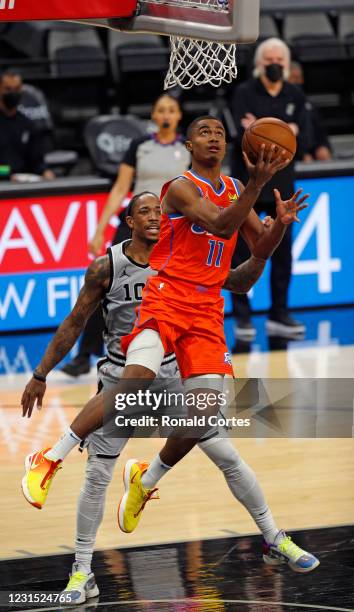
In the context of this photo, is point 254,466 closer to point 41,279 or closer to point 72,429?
point 72,429

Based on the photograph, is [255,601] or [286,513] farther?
[286,513]

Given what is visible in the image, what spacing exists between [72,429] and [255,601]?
105 cm

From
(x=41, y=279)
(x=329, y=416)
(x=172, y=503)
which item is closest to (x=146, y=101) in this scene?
(x=41, y=279)

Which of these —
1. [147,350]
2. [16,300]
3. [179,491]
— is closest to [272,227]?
[147,350]

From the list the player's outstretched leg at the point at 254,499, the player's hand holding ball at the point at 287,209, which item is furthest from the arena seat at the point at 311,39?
the player's outstretched leg at the point at 254,499

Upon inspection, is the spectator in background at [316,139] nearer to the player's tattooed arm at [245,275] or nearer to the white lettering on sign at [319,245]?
the white lettering on sign at [319,245]

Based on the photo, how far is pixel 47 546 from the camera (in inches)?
265

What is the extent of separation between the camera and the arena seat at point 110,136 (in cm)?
1240

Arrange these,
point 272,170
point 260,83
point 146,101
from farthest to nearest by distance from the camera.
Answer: point 146,101 < point 260,83 < point 272,170

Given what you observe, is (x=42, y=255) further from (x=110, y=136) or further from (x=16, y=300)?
(x=110, y=136)

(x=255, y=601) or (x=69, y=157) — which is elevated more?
(x=69, y=157)

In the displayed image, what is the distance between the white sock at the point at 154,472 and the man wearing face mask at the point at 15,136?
6353 millimetres

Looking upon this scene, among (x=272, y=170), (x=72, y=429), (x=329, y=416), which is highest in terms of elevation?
(x=272, y=170)

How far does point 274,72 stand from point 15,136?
8.62 feet
